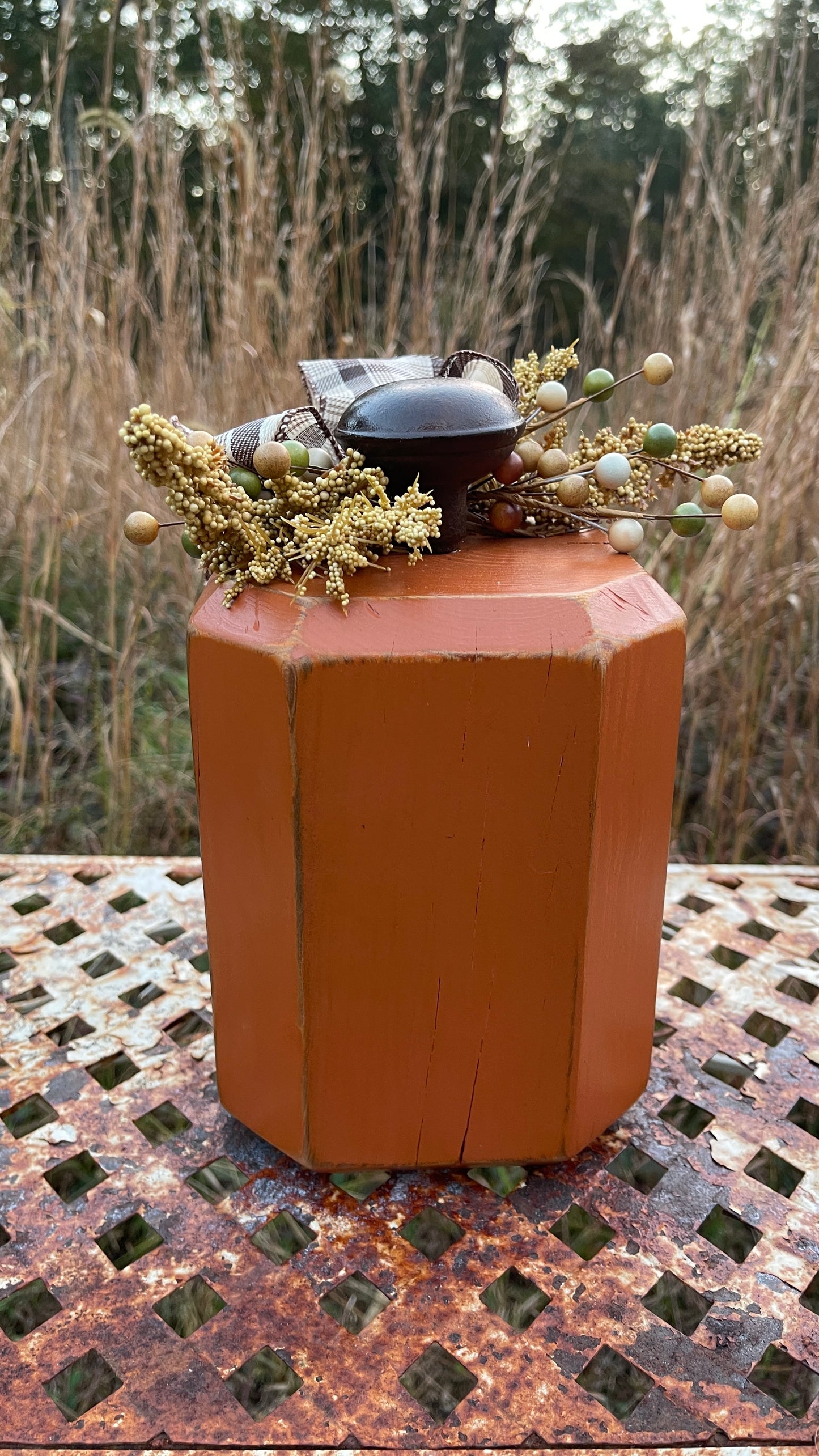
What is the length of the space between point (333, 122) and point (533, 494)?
4.28 ft

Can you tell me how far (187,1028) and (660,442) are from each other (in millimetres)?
697

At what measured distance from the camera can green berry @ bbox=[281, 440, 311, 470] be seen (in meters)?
0.71

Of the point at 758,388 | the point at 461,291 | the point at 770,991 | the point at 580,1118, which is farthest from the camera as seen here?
the point at 461,291

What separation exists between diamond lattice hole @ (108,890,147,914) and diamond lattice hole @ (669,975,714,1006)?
61 cm

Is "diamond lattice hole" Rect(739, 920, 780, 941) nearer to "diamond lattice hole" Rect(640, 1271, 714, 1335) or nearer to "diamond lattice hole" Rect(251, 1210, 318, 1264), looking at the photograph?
Result: "diamond lattice hole" Rect(640, 1271, 714, 1335)

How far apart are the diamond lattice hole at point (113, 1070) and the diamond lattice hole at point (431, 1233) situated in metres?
0.30

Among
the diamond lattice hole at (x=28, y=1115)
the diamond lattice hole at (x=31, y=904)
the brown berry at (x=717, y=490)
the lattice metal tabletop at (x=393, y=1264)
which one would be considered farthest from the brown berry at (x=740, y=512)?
the diamond lattice hole at (x=31, y=904)

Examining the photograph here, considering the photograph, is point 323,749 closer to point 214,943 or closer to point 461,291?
point 214,943

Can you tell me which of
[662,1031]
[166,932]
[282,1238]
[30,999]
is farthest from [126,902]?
[662,1031]

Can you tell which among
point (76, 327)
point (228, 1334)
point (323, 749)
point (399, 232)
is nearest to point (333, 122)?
point (399, 232)

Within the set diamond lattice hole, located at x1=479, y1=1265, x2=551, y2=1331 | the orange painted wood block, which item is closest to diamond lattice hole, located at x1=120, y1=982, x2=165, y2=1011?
the orange painted wood block

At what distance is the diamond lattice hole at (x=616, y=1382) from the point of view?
0.57m

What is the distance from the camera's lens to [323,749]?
0.62 metres

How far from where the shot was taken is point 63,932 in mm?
1060
